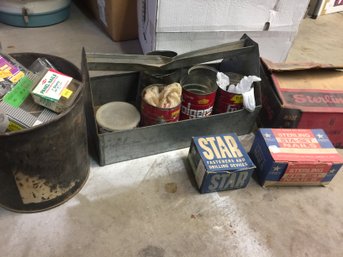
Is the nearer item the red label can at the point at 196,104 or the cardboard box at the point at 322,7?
the red label can at the point at 196,104

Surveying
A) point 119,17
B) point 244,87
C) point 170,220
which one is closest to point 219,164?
point 170,220

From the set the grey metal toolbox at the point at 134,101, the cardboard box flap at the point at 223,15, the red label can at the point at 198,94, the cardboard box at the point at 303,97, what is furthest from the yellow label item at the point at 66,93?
the cardboard box at the point at 303,97

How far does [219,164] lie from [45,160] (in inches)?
19.4

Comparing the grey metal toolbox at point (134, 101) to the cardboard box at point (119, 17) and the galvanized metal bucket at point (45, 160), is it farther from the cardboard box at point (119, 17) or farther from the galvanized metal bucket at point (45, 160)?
the cardboard box at point (119, 17)

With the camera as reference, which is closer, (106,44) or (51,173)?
(51,173)

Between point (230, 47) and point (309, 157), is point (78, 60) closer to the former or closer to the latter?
point (230, 47)

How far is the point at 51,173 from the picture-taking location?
2.66ft

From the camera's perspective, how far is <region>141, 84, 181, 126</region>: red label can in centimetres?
99

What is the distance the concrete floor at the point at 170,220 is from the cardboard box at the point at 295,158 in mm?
52

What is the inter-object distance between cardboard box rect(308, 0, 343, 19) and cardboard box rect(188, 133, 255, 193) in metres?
1.70

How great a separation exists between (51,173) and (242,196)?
0.59 meters

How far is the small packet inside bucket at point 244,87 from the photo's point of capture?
1.09 m

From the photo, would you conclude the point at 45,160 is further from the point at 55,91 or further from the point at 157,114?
the point at 157,114

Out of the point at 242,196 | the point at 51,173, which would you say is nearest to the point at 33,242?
the point at 51,173
